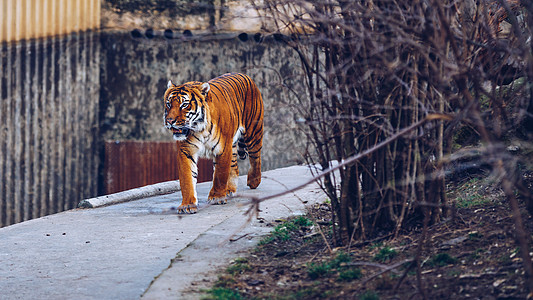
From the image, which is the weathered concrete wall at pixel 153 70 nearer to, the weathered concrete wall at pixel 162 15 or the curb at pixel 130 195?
the weathered concrete wall at pixel 162 15

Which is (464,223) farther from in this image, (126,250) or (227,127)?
(227,127)

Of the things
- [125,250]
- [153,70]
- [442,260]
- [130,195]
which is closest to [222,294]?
[442,260]

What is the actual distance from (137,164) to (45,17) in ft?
8.65

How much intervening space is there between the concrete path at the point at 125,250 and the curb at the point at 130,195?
214 mm

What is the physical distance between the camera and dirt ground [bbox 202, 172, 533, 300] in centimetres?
337

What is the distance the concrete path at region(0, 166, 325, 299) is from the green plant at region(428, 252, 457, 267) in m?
1.07

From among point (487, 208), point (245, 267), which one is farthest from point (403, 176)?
point (245, 267)

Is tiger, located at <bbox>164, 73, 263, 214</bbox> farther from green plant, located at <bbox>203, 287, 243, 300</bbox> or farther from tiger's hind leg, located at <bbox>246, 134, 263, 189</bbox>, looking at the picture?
green plant, located at <bbox>203, 287, 243, 300</bbox>

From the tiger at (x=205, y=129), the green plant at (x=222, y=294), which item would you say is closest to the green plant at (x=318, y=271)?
the green plant at (x=222, y=294)

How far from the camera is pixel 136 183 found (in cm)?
1101

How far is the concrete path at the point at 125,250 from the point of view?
4.02 m

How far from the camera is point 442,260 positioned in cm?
379

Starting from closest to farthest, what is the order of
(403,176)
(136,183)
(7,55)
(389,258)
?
(389,258), (403,176), (7,55), (136,183)

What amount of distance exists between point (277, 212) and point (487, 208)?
2.01 m
